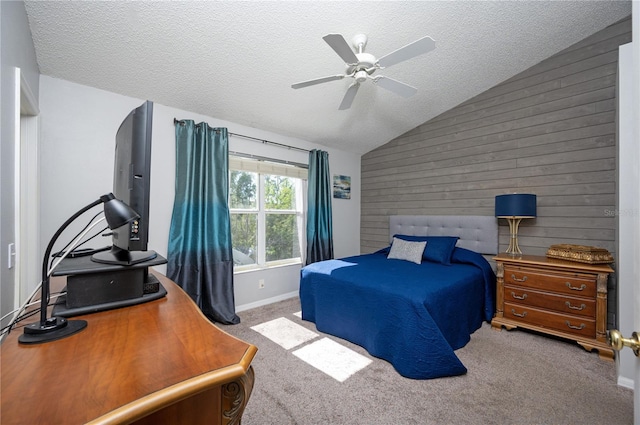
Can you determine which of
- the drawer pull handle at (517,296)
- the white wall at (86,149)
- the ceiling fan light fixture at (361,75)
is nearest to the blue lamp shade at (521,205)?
the drawer pull handle at (517,296)

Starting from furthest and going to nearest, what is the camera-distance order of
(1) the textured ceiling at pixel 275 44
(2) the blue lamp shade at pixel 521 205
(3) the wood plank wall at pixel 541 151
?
(2) the blue lamp shade at pixel 521 205 → (3) the wood plank wall at pixel 541 151 → (1) the textured ceiling at pixel 275 44

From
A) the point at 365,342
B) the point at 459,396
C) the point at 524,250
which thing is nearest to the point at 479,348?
the point at 459,396

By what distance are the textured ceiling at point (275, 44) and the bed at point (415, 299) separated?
6.18 ft

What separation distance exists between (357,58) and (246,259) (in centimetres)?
269

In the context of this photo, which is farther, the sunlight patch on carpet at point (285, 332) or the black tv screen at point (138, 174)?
the sunlight patch on carpet at point (285, 332)

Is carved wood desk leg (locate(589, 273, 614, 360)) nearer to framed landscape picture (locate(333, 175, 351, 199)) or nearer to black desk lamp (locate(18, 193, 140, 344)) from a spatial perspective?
framed landscape picture (locate(333, 175, 351, 199))

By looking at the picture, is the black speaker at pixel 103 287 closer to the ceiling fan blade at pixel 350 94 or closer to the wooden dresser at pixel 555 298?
the ceiling fan blade at pixel 350 94

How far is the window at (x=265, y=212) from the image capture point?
3.48 metres

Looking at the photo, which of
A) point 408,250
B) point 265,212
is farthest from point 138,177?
point 408,250

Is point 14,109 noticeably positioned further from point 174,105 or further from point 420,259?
point 420,259

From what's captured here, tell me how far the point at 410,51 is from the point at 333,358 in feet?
7.96

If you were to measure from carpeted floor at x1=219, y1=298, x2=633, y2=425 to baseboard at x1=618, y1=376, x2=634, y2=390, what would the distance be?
3 centimetres

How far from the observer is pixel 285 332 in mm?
2775

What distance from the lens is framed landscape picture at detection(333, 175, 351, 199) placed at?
180 inches
